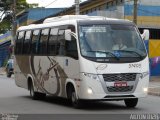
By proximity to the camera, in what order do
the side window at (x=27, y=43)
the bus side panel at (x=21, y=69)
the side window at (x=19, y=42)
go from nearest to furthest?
1. the side window at (x=27, y=43)
2. the bus side panel at (x=21, y=69)
3. the side window at (x=19, y=42)

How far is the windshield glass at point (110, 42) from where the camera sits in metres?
16.5

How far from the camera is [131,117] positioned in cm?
1431

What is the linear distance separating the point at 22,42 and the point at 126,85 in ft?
23.3

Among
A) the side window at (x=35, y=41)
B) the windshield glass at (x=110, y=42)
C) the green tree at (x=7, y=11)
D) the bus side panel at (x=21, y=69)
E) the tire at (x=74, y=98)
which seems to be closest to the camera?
the windshield glass at (x=110, y=42)

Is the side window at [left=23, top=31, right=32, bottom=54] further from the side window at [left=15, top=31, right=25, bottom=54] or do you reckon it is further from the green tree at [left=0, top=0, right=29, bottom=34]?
the green tree at [left=0, top=0, right=29, bottom=34]

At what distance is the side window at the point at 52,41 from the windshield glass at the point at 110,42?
1.72m

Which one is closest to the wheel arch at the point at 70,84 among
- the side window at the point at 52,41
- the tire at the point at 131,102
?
the side window at the point at 52,41

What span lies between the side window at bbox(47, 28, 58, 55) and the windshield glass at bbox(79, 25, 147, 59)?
1718 millimetres

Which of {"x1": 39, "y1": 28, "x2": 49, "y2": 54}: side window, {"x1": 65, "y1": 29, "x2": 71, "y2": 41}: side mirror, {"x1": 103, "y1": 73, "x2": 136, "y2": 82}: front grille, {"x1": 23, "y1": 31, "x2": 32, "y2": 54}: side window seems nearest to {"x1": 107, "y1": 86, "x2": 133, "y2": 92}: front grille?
{"x1": 103, "y1": 73, "x2": 136, "y2": 82}: front grille

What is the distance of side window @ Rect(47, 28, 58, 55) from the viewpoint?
1855 cm

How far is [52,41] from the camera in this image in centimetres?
1881

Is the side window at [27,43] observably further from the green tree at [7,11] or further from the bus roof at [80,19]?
the green tree at [7,11]

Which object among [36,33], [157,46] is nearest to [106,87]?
[36,33]

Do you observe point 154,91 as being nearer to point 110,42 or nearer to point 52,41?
point 52,41
